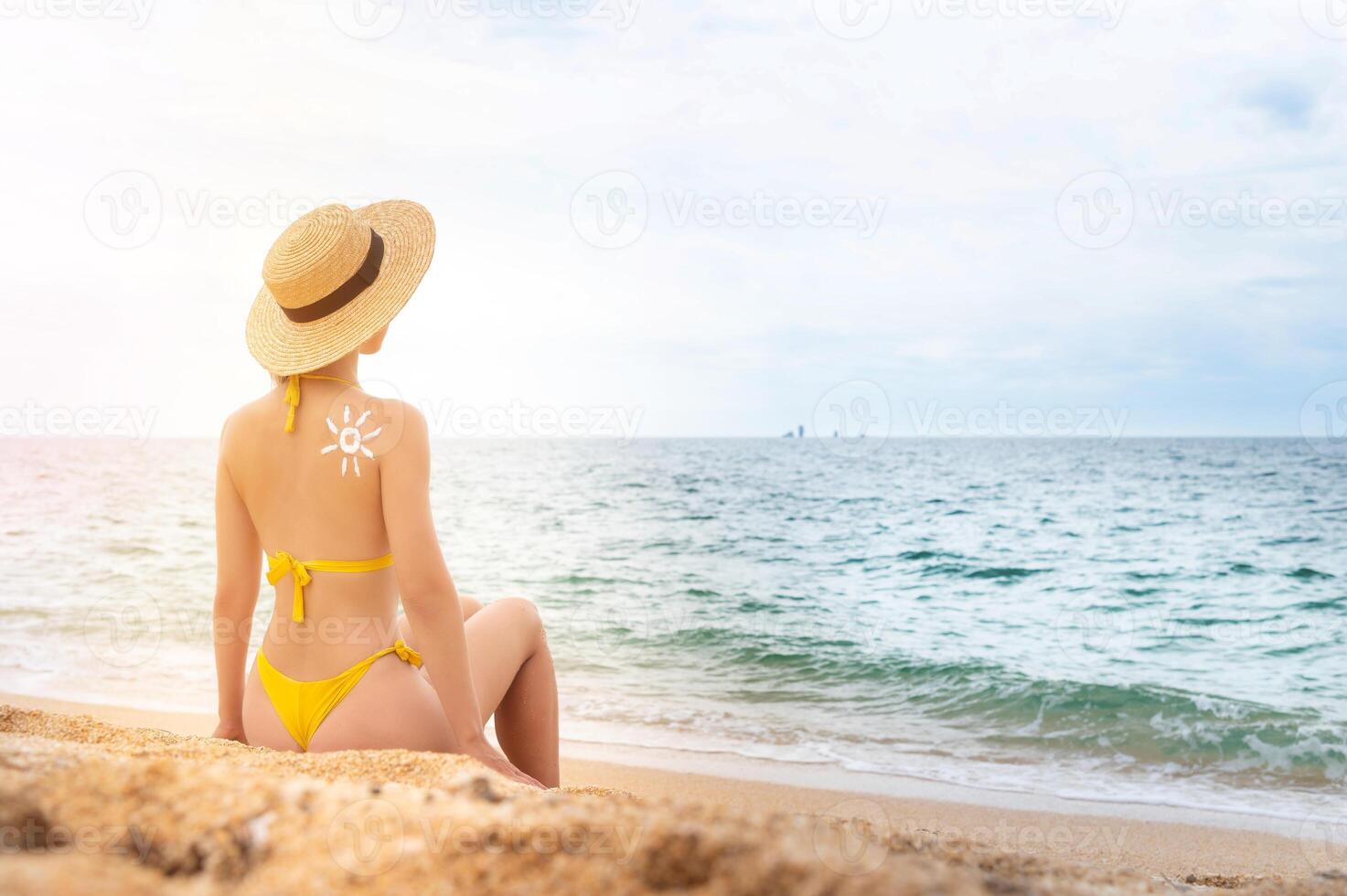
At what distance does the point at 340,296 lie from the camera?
7.99 ft

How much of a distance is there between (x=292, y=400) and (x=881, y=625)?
7.40 metres

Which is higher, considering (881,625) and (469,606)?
(469,606)

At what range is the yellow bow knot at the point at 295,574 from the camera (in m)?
2.41

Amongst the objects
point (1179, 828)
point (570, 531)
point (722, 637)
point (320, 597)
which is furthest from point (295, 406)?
point (570, 531)

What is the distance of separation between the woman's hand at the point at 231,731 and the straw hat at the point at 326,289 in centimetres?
111

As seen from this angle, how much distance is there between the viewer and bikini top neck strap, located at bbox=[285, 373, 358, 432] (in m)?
2.38

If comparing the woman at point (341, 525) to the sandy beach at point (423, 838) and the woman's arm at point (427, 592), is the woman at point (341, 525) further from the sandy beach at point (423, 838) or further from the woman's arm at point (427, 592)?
the sandy beach at point (423, 838)

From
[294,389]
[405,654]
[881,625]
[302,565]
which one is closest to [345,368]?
[294,389]

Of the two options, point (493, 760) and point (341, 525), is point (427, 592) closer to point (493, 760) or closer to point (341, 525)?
point (341, 525)
